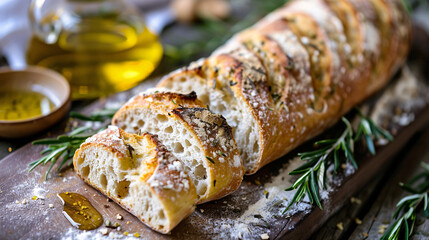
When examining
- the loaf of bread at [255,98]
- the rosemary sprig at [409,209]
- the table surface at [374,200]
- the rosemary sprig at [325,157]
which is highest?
the loaf of bread at [255,98]

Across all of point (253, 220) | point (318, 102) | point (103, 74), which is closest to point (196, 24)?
point (103, 74)

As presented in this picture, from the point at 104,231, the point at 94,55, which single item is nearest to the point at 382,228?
the point at 104,231

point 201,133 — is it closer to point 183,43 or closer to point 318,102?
point 318,102

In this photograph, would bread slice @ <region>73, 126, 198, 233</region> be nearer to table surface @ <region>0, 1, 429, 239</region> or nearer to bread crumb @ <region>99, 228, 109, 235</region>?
bread crumb @ <region>99, 228, 109, 235</region>

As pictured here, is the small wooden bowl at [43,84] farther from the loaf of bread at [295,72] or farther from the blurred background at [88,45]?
the loaf of bread at [295,72]

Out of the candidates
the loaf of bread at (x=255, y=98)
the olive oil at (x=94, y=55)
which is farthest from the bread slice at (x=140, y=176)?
the olive oil at (x=94, y=55)

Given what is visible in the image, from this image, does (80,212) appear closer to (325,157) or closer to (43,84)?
(43,84)
